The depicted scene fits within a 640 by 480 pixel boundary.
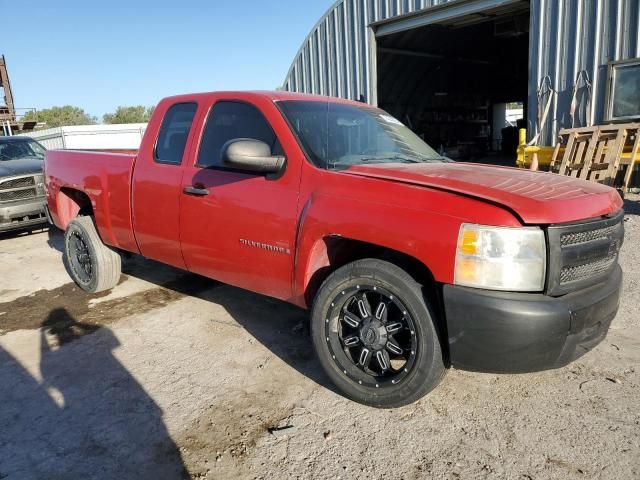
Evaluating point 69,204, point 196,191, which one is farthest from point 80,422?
point 69,204

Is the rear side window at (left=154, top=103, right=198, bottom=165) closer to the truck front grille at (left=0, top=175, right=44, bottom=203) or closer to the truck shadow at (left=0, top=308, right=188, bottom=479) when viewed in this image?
the truck shadow at (left=0, top=308, right=188, bottom=479)

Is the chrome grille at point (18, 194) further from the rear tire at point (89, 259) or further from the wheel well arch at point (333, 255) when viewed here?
the wheel well arch at point (333, 255)

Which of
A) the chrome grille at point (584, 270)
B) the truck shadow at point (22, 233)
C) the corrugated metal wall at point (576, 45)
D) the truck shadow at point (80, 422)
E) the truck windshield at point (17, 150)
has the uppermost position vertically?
the corrugated metal wall at point (576, 45)

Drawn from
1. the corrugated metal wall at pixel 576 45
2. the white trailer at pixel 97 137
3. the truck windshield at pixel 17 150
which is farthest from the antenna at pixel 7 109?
the corrugated metal wall at pixel 576 45

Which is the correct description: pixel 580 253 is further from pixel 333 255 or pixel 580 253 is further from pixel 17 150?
pixel 17 150

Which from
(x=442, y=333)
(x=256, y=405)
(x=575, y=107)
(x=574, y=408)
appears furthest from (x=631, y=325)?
(x=575, y=107)

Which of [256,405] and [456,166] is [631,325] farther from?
[256,405]

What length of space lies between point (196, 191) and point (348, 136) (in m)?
1.21

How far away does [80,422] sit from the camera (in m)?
2.78

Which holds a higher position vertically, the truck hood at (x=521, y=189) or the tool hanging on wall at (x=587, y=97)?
the tool hanging on wall at (x=587, y=97)

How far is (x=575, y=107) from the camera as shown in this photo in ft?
30.1

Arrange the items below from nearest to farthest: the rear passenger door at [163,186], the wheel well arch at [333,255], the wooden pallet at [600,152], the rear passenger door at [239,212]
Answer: the wheel well arch at [333,255], the rear passenger door at [239,212], the rear passenger door at [163,186], the wooden pallet at [600,152]

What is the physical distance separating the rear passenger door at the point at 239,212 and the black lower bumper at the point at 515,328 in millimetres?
1160

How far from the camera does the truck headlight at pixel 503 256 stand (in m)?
2.35
